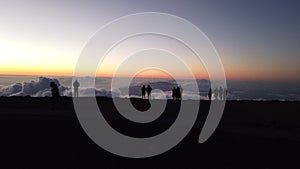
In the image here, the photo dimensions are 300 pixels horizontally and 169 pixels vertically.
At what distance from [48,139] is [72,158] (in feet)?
11.4

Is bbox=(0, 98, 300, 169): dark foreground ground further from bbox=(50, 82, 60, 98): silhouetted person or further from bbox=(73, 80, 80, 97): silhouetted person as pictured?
bbox=(73, 80, 80, 97): silhouetted person

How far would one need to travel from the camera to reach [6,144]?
50.7 feet

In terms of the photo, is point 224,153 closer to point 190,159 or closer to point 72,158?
point 190,159

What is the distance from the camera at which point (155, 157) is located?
14195mm

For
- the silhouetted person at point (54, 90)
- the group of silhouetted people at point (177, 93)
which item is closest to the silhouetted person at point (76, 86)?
the silhouetted person at point (54, 90)

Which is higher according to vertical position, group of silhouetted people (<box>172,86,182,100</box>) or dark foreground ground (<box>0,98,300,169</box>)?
group of silhouetted people (<box>172,86,182,100</box>)

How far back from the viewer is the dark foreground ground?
13.2 meters

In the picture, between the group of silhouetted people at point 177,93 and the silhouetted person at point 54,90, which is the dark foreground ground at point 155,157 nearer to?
the silhouetted person at point 54,90

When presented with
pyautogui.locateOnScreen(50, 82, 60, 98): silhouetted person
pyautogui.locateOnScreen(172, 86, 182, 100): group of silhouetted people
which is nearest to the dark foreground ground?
pyautogui.locateOnScreen(50, 82, 60, 98): silhouetted person

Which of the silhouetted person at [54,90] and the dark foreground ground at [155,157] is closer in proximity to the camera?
the dark foreground ground at [155,157]

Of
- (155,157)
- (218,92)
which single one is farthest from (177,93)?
(155,157)

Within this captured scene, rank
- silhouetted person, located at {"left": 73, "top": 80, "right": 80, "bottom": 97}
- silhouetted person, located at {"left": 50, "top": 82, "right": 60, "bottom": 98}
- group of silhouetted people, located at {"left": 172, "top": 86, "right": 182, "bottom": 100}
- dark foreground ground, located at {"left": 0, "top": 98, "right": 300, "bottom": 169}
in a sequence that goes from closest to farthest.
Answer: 1. dark foreground ground, located at {"left": 0, "top": 98, "right": 300, "bottom": 169}
2. silhouetted person, located at {"left": 50, "top": 82, "right": 60, "bottom": 98}
3. silhouetted person, located at {"left": 73, "top": 80, "right": 80, "bottom": 97}
4. group of silhouetted people, located at {"left": 172, "top": 86, "right": 182, "bottom": 100}

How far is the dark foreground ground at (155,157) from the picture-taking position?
519 inches

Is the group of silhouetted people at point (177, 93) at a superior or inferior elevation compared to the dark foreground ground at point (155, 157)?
superior
